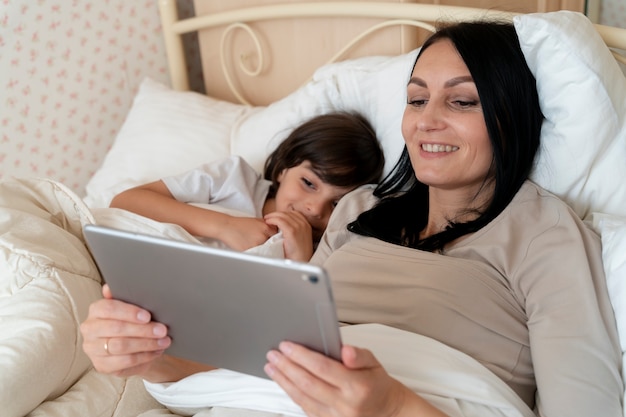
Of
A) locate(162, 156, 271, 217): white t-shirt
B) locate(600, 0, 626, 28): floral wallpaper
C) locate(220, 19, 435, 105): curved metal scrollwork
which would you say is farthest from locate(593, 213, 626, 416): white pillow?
locate(600, 0, 626, 28): floral wallpaper

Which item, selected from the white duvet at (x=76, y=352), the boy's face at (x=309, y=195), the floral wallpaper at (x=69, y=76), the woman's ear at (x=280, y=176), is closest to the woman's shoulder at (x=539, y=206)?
the white duvet at (x=76, y=352)

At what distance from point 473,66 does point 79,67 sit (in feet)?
4.50

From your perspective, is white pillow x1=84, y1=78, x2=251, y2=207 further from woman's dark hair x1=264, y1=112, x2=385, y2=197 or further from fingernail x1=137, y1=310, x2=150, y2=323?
fingernail x1=137, y1=310, x2=150, y2=323

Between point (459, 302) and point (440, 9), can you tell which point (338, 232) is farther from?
point (440, 9)

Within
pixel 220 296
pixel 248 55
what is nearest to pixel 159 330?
pixel 220 296

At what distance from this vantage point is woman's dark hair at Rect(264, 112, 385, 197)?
1.62 meters

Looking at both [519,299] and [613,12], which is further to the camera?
[613,12]

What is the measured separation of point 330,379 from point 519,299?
0.42 metres

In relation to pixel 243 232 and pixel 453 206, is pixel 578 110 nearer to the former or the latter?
pixel 453 206

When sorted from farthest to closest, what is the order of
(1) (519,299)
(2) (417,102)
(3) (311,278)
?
(2) (417,102) → (1) (519,299) → (3) (311,278)

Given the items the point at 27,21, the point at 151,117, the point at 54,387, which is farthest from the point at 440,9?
the point at 27,21

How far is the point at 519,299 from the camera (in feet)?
3.60

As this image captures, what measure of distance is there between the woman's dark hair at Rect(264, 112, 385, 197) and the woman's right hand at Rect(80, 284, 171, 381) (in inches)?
29.0

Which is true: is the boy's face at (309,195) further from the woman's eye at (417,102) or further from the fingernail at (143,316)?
the fingernail at (143,316)
